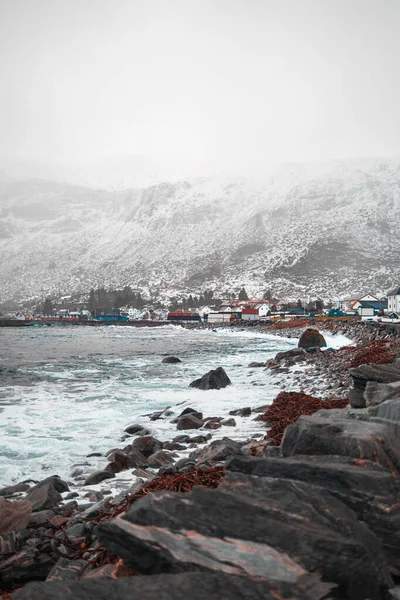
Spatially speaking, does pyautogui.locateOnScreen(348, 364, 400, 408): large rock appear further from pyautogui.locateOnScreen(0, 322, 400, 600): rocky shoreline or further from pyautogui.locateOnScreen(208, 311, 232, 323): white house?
pyautogui.locateOnScreen(208, 311, 232, 323): white house

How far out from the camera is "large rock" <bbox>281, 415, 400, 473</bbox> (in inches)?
155

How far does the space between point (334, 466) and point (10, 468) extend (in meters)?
9.35

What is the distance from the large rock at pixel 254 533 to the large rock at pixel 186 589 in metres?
0.10

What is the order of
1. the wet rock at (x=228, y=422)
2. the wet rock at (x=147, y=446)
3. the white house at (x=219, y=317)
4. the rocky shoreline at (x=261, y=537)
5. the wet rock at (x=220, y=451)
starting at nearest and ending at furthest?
1. the rocky shoreline at (x=261, y=537)
2. the wet rock at (x=220, y=451)
3. the wet rock at (x=147, y=446)
4. the wet rock at (x=228, y=422)
5. the white house at (x=219, y=317)

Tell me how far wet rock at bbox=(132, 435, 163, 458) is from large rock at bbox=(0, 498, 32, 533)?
16.3 ft

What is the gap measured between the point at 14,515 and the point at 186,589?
4469 mm

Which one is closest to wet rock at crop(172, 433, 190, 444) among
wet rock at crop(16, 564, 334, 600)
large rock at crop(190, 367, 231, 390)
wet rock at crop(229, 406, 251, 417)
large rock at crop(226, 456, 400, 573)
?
wet rock at crop(229, 406, 251, 417)

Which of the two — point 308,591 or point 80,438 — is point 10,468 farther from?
point 308,591

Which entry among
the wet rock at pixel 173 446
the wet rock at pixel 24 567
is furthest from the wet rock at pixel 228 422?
the wet rock at pixel 24 567

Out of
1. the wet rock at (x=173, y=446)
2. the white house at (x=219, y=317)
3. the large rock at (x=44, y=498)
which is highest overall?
the large rock at (x=44, y=498)

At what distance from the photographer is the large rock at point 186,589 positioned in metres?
2.56

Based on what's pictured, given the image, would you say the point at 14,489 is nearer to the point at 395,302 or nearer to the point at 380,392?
the point at 380,392

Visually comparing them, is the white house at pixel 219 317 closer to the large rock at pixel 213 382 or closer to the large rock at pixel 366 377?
the large rock at pixel 213 382

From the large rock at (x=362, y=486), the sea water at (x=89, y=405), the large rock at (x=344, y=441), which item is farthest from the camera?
the sea water at (x=89, y=405)
